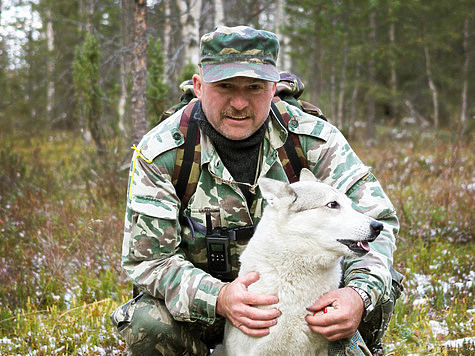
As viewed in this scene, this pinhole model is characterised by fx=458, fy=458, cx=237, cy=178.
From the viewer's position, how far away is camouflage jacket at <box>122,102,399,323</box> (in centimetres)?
297

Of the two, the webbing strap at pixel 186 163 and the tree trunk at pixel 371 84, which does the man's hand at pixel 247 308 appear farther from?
the tree trunk at pixel 371 84

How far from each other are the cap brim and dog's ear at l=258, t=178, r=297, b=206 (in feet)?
2.34

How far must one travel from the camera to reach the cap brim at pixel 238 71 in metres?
3.05

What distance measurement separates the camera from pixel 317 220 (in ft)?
9.29

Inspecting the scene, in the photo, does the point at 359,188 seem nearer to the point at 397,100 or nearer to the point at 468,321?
the point at 468,321

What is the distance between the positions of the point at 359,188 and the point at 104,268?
3.43 meters

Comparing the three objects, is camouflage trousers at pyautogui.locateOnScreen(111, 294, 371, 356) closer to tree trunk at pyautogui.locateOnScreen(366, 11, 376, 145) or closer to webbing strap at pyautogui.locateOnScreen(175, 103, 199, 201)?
webbing strap at pyautogui.locateOnScreen(175, 103, 199, 201)

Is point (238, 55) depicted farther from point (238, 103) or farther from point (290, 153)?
point (290, 153)

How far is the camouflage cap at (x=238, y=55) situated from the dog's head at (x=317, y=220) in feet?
2.51

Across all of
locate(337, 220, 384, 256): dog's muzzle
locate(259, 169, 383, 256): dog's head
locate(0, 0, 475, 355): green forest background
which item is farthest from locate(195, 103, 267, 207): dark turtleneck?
locate(0, 0, 475, 355): green forest background

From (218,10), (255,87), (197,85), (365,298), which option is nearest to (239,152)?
(255,87)

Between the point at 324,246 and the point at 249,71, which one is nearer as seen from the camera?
the point at 324,246

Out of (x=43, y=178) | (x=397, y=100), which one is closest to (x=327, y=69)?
(x=397, y=100)

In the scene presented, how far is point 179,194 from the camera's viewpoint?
3.33m
